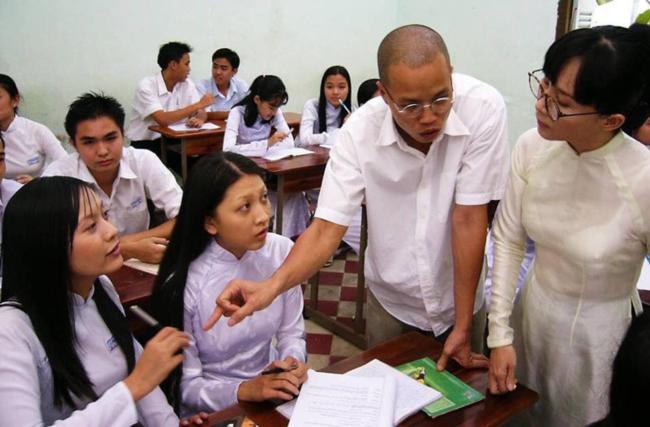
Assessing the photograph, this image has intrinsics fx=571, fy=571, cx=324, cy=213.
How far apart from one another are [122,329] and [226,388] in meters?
0.29

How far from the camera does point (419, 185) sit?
4.84ft

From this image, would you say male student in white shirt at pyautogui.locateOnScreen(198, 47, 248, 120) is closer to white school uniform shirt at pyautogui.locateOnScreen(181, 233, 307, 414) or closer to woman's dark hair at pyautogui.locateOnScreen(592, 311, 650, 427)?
white school uniform shirt at pyautogui.locateOnScreen(181, 233, 307, 414)

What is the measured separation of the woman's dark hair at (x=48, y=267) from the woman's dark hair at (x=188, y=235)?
280 millimetres

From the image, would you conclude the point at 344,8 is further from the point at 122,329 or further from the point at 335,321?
the point at 122,329

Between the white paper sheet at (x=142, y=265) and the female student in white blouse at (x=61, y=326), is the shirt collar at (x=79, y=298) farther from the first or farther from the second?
the white paper sheet at (x=142, y=265)

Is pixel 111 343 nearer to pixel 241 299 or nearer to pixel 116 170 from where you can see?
pixel 241 299

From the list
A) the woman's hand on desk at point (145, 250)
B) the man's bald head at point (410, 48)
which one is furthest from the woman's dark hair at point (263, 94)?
the man's bald head at point (410, 48)

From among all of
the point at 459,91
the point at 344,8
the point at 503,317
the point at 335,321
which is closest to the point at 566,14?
the point at 344,8

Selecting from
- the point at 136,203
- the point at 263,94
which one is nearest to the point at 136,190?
the point at 136,203

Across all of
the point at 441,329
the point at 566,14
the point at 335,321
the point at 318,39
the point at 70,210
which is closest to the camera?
the point at 70,210

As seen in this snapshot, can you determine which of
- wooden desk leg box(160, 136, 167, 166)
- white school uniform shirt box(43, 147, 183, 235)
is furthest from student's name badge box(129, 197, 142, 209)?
wooden desk leg box(160, 136, 167, 166)

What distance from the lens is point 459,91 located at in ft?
4.75

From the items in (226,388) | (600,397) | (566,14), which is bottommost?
(226,388)

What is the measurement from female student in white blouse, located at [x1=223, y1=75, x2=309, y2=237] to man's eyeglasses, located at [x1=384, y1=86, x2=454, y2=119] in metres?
2.41
